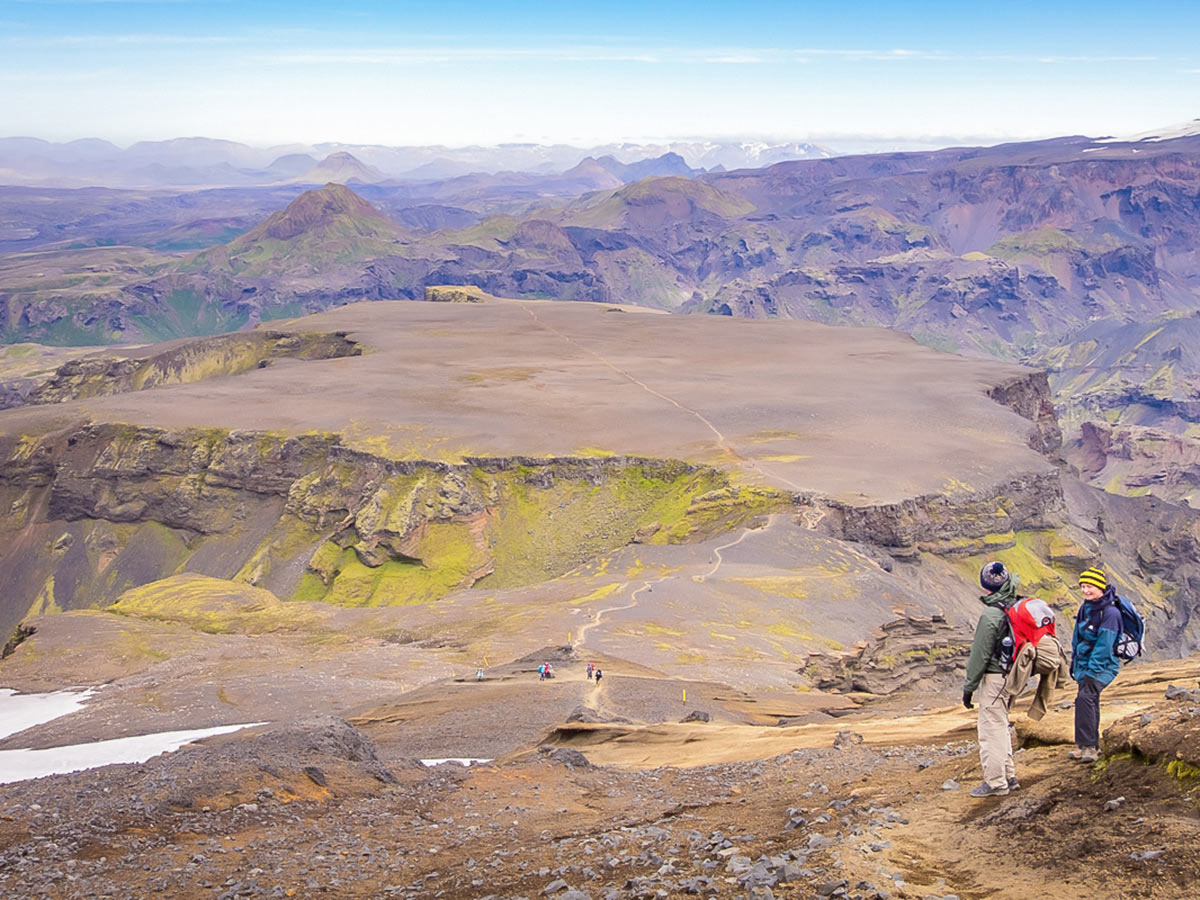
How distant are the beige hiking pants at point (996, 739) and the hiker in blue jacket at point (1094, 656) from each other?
867 millimetres

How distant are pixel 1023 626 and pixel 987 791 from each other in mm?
2133

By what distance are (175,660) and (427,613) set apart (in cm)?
1329

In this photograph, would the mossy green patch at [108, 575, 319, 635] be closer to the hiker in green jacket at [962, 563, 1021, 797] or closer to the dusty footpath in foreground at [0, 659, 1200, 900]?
the dusty footpath in foreground at [0, 659, 1200, 900]

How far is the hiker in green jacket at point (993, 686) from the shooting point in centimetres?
1372

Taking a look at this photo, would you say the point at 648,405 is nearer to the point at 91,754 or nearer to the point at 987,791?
the point at 91,754

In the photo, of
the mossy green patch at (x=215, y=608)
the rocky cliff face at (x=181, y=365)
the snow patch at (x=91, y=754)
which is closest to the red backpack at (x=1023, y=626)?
Result: the snow patch at (x=91, y=754)

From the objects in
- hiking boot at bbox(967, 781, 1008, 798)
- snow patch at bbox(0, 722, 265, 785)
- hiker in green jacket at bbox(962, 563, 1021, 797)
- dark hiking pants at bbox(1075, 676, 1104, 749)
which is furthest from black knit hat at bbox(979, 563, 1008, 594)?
snow patch at bbox(0, 722, 265, 785)

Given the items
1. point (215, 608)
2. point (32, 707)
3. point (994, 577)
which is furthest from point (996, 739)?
point (215, 608)

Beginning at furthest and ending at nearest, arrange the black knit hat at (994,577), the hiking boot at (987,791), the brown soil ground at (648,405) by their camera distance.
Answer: the brown soil ground at (648,405), the black knit hat at (994,577), the hiking boot at (987,791)

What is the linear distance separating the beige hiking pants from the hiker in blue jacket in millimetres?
867

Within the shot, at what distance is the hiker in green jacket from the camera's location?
13719 mm

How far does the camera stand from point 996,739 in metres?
13.8

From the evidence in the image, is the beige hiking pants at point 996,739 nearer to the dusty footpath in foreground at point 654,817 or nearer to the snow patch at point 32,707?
the dusty footpath in foreground at point 654,817

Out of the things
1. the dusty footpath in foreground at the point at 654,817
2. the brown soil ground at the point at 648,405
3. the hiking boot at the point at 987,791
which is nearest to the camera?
the dusty footpath in foreground at the point at 654,817
